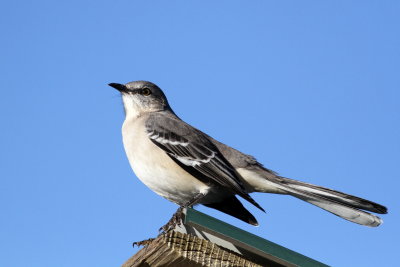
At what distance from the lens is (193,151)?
721 cm

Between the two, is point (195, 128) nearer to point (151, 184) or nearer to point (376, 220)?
point (151, 184)

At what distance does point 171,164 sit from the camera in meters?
6.94

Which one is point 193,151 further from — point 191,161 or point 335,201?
point 335,201

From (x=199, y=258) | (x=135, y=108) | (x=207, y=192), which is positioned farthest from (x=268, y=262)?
(x=135, y=108)

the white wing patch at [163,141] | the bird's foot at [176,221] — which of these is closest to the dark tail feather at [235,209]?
the white wing patch at [163,141]

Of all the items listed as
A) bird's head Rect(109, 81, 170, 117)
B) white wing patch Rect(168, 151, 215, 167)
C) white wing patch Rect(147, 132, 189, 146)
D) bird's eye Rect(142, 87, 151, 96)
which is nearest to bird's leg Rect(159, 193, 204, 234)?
white wing patch Rect(168, 151, 215, 167)

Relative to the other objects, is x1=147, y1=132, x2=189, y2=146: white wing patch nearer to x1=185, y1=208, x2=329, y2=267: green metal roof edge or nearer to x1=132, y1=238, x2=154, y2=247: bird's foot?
x1=132, y1=238, x2=154, y2=247: bird's foot

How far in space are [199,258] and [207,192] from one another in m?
2.55

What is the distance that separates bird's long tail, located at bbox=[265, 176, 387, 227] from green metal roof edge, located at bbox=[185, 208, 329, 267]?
137 centimetres

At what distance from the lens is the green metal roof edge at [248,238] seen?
4355 mm

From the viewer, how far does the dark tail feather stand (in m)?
6.95

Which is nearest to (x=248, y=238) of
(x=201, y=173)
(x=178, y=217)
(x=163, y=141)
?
(x=178, y=217)

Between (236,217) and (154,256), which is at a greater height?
(236,217)

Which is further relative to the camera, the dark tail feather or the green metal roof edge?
the dark tail feather
